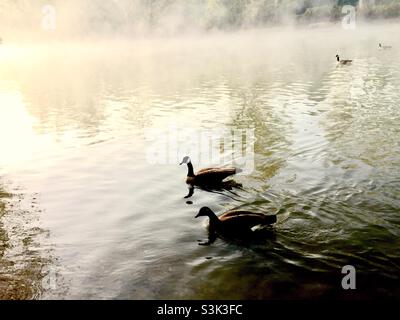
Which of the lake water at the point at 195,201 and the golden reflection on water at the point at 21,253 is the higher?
the lake water at the point at 195,201

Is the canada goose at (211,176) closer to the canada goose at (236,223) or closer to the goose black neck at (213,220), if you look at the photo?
the canada goose at (236,223)

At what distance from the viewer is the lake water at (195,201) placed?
9.86 metres

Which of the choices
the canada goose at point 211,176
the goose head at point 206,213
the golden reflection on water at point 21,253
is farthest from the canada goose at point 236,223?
the golden reflection on water at point 21,253

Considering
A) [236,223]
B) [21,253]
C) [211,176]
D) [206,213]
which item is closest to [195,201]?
[211,176]

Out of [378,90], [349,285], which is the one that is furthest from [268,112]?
[349,285]

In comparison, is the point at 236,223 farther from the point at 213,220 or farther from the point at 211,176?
the point at 211,176

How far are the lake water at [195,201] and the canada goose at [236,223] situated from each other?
0.37 m

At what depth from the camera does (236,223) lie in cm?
1154

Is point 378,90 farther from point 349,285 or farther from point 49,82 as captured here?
point 49,82

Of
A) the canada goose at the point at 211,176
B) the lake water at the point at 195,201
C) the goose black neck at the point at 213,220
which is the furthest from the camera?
the canada goose at the point at 211,176

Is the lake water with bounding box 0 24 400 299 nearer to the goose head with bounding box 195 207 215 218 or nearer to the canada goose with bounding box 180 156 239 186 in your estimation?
the goose head with bounding box 195 207 215 218

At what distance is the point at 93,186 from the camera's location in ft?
54.6

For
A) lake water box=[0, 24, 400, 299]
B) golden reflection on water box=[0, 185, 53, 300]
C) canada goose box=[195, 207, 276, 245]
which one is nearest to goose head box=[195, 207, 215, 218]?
canada goose box=[195, 207, 276, 245]
